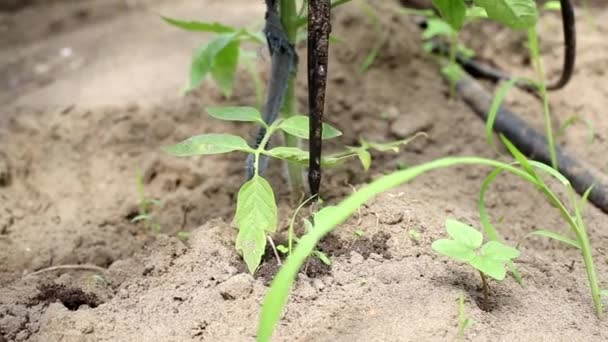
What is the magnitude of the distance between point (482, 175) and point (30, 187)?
1242 mm

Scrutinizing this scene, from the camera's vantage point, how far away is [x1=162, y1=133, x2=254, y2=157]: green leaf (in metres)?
1.18

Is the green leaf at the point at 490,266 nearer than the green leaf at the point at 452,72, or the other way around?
the green leaf at the point at 490,266

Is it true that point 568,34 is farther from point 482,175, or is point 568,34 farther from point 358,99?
point 358,99

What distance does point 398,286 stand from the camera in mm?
1126

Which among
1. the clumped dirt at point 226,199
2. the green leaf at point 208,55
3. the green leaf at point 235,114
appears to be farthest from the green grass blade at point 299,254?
the green leaf at point 208,55

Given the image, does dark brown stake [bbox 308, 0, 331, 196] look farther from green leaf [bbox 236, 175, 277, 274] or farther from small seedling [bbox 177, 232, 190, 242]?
small seedling [bbox 177, 232, 190, 242]

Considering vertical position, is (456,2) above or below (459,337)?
above

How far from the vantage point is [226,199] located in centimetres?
164

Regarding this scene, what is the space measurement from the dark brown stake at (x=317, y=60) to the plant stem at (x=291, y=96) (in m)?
0.27

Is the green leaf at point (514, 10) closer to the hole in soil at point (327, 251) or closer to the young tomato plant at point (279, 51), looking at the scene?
the young tomato plant at point (279, 51)

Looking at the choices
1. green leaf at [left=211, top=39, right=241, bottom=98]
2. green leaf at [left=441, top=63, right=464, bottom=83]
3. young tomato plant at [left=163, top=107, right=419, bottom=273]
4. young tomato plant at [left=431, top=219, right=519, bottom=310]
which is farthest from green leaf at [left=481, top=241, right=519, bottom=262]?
green leaf at [left=441, top=63, right=464, bottom=83]

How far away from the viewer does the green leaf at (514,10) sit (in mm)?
1188

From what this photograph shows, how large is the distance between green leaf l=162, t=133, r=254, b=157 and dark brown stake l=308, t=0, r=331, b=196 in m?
0.13

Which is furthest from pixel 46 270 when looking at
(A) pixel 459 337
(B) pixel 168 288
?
(A) pixel 459 337
